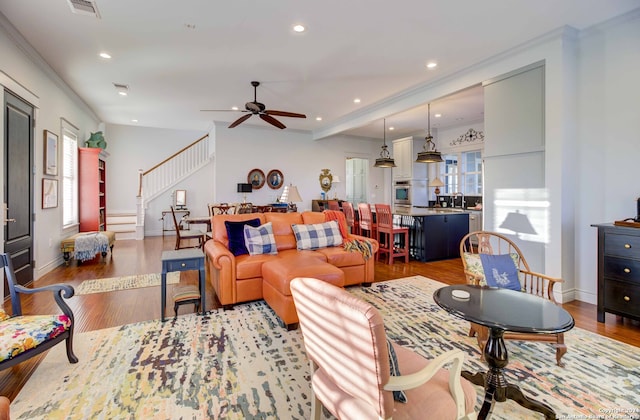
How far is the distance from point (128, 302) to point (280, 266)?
77.4 inches

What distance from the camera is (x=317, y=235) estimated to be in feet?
14.0

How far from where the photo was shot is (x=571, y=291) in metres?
3.68

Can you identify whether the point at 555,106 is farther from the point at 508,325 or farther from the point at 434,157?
the point at 508,325

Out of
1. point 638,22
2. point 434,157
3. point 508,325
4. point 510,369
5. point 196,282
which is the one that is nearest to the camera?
point 508,325

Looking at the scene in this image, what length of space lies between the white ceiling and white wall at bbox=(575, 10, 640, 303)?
0.33 m

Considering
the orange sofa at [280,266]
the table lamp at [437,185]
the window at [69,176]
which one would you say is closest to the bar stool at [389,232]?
the orange sofa at [280,266]

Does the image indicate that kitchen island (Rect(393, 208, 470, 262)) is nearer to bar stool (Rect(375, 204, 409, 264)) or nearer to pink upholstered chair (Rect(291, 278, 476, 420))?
bar stool (Rect(375, 204, 409, 264))

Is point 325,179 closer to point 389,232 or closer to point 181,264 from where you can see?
point 389,232

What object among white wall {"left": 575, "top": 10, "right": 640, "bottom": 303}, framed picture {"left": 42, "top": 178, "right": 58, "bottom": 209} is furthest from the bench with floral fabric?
white wall {"left": 575, "top": 10, "right": 640, "bottom": 303}

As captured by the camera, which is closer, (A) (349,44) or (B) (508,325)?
(B) (508,325)

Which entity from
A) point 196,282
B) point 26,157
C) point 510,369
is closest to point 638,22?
point 510,369

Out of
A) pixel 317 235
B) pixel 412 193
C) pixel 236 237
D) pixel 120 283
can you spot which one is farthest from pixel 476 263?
pixel 412 193

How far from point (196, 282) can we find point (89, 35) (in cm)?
343

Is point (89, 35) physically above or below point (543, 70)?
above
